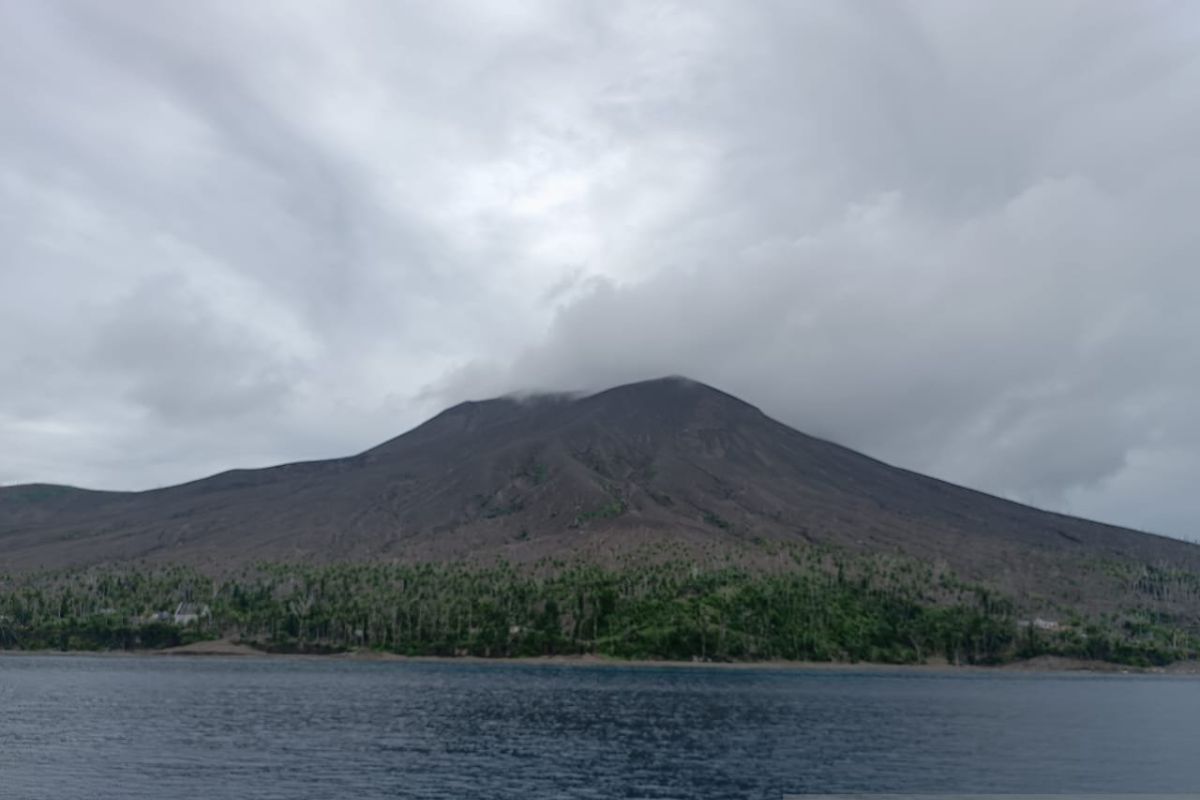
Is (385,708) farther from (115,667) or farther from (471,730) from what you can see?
(115,667)

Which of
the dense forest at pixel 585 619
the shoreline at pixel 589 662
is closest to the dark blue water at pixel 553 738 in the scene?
the shoreline at pixel 589 662

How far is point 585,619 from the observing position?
15288cm

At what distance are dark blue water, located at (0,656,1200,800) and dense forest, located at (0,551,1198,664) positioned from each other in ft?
131

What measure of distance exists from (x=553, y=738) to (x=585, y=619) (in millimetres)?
94932

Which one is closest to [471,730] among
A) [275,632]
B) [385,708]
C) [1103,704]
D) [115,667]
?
[385,708]

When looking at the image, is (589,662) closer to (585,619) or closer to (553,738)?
(585,619)

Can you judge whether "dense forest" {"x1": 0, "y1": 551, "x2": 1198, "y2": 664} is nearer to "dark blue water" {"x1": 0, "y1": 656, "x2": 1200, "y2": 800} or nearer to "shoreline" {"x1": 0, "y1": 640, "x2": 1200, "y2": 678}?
"shoreline" {"x1": 0, "y1": 640, "x2": 1200, "y2": 678}

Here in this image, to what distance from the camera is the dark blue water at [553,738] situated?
44406 mm

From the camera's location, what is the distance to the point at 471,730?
204 feet

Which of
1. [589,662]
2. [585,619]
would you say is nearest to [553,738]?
[589,662]

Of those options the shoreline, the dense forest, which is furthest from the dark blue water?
the dense forest

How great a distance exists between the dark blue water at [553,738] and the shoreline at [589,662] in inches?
1331

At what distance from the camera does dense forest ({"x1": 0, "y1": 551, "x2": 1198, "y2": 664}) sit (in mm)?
149500

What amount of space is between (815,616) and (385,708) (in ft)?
313
